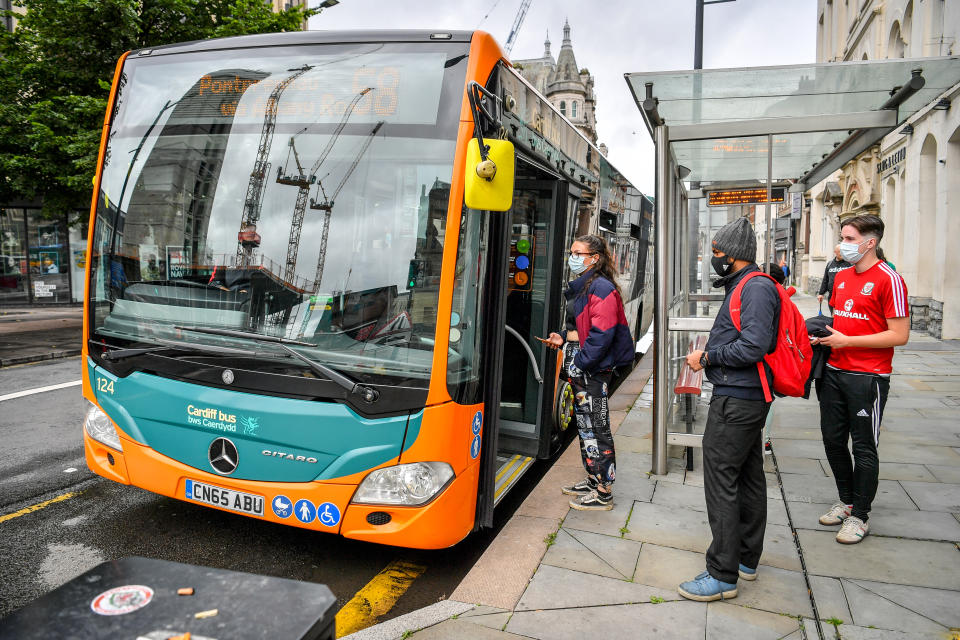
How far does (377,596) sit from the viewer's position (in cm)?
362

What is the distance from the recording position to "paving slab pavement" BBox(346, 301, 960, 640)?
315 cm

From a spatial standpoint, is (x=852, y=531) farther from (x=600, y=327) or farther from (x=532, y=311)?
(x=532, y=311)

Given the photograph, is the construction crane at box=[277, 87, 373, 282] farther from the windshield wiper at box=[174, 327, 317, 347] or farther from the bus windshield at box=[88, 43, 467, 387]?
the windshield wiper at box=[174, 327, 317, 347]

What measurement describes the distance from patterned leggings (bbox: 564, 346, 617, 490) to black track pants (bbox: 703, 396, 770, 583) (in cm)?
123

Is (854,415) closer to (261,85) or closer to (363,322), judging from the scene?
(363,322)

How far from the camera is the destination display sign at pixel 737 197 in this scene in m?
8.89

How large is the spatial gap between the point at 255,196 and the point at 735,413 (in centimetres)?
273

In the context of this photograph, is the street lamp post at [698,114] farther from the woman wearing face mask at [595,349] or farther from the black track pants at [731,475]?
the black track pants at [731,475]

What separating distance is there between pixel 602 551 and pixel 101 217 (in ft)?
11.9

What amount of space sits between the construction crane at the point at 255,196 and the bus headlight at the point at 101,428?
4.42 ft

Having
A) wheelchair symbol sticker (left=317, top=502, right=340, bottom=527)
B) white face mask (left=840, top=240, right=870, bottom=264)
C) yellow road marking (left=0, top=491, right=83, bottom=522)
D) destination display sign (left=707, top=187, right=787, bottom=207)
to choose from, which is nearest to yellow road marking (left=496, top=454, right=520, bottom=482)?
wheelchair symbol sticker (left=317, top=502, right=340, bottom=527)

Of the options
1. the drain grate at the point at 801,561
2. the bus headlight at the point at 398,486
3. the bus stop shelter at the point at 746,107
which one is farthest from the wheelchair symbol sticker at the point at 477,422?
the bus stop shelter at the point at 746,107

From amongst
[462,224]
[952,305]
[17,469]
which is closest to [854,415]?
[462,224]

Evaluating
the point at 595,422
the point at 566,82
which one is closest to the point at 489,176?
the point at 595,422
